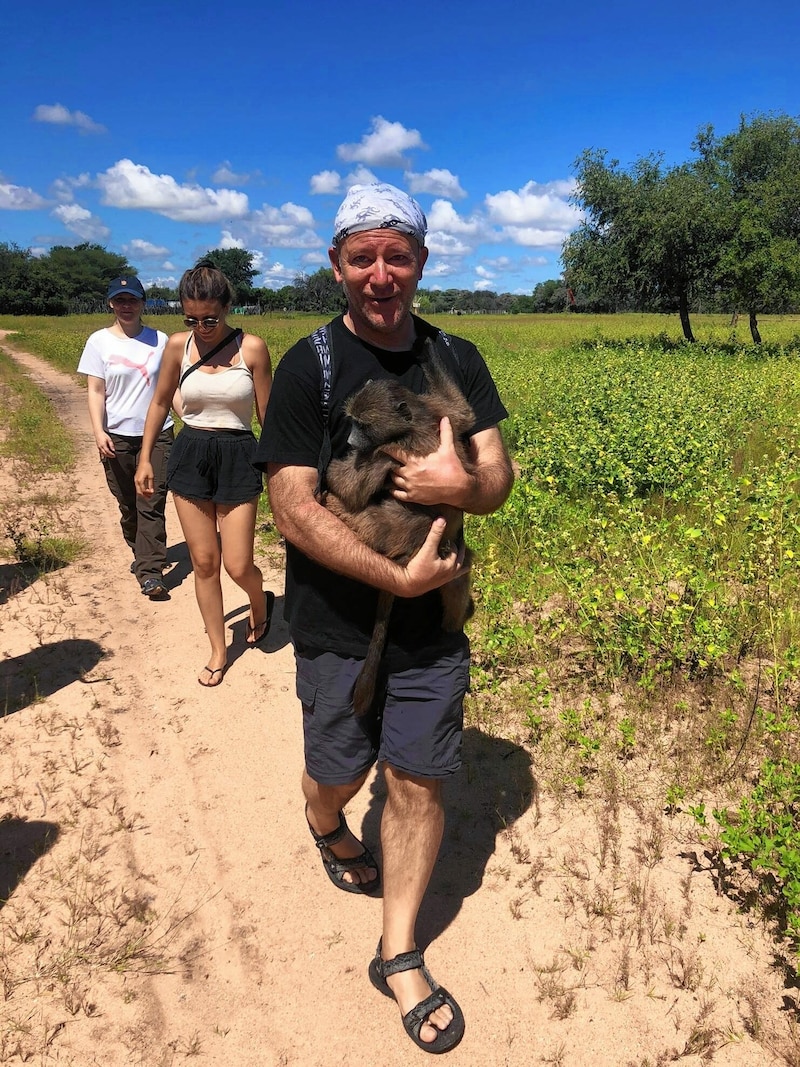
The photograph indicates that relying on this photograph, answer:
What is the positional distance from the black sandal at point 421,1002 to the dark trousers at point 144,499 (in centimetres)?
436

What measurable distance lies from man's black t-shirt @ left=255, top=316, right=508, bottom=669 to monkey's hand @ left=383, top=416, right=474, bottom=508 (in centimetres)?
26

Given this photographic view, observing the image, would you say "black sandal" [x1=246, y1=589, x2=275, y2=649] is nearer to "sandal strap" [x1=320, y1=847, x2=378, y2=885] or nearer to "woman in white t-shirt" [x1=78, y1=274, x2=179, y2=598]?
"woman in white t-shirt" [x1=78, y1=274, x2=179, y2=598]

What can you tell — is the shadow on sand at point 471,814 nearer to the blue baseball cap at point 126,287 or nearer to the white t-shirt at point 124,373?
the white t-shirt at point 124,373

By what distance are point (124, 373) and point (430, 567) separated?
4803 mm

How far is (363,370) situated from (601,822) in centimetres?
248

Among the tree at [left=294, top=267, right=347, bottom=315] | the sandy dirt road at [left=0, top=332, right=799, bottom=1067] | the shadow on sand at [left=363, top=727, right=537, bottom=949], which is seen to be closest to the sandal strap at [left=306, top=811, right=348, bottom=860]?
the sandy dirt road at [left=0, top=332, right=799, bottom=1067]

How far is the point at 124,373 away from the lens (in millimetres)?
5902

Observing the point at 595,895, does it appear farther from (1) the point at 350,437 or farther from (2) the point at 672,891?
(1) the point at 350,437

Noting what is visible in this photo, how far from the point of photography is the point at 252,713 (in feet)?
14.1

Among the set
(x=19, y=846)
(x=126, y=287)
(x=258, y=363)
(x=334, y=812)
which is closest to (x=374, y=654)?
(x=334, y=812)

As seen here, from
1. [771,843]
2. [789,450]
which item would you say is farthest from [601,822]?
[789,450]

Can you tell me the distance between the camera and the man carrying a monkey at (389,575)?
222 cm

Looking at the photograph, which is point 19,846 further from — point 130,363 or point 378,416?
point 130,363

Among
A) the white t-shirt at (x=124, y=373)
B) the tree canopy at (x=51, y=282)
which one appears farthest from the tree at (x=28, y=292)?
the white t-shirt at (x=124, y=373)
